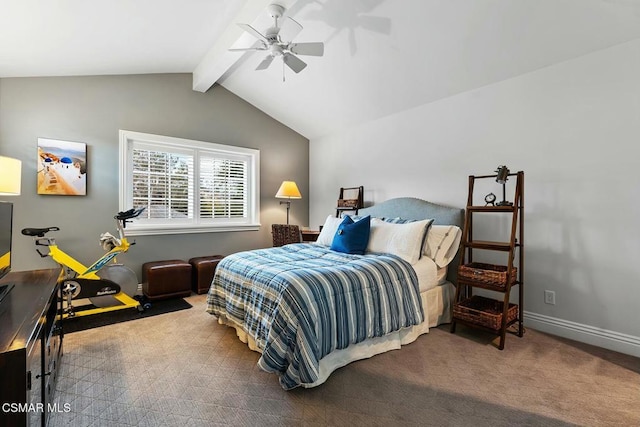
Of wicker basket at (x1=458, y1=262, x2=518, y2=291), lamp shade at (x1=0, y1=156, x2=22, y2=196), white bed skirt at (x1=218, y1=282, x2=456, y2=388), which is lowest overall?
white bed skirt at (x1=218, y1=282, x2=456, y2=388)

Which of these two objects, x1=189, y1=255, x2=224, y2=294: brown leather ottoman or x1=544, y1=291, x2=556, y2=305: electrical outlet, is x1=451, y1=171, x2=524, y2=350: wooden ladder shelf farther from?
x1=189, y1=255, x2=224, y2=294: brown leather ottoman

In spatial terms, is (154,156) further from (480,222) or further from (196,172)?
(480,222)

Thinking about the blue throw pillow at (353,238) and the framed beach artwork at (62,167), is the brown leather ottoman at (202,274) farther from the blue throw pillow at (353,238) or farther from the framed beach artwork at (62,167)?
the blue throw pillow at (353,238)

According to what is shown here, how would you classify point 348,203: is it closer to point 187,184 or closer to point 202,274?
point 202,274

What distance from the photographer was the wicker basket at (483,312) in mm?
2547

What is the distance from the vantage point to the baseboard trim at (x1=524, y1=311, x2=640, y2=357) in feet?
7.88

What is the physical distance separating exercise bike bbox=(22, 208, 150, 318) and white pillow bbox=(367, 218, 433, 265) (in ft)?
8.84

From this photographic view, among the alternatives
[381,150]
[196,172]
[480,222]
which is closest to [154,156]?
[196,172]

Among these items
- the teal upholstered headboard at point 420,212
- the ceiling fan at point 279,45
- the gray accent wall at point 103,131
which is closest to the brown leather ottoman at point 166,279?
the gray accent wall at point 103,131

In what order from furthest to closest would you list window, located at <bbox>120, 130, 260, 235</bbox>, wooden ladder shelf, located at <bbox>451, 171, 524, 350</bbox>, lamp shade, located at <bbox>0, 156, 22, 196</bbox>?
window, located at <bbox>120, 130, 260, 235</bbox> → wooden ladder shelf, located at <bbox>451, 171, 524, 350</bbox> → lamp shade, located at <bbox>0, 156, 22, 196</bbox>

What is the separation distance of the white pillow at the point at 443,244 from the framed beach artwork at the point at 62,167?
13.2ft

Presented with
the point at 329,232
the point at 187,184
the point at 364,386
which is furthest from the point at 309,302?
the point at 187,184

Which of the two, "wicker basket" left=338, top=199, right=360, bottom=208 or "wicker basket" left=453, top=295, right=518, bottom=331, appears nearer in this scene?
"wicker basket" left=453, top=295, right=518, bottom=331

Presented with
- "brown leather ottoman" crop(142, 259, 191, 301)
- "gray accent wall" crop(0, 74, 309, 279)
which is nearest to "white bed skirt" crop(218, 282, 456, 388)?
"brown leather ottoman" crop(142, 259, 191, 301)
